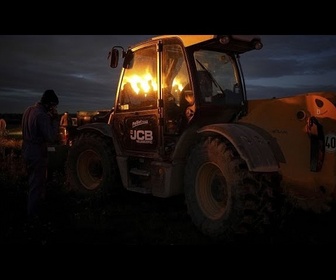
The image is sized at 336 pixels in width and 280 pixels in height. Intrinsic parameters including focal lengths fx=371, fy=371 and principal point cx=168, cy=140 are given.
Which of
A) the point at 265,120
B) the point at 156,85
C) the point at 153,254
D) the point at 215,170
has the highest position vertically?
the point at 156,85

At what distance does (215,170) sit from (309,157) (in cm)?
119

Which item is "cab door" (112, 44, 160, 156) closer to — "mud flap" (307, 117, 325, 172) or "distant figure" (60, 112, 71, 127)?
"mud flap" (307, 117, 325, 172)

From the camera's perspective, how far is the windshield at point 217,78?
5441mm

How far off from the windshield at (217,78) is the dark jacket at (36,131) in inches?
90.3

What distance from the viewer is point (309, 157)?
4.64 m

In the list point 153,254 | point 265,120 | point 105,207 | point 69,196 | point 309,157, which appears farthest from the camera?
point 69,196

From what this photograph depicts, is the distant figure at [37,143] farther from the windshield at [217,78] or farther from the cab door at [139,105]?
the windshield at [217,78]

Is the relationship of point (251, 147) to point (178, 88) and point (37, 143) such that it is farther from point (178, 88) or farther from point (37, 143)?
point (37, 143)

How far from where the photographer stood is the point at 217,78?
5609 millimetres

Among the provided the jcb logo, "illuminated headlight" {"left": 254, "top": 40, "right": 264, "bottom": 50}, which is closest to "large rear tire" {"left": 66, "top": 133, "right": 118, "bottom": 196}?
the jcb logo

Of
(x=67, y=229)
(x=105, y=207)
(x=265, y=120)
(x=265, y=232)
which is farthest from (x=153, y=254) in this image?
(x=105, y=207)

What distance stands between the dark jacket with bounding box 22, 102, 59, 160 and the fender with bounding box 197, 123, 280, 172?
93.5 inches

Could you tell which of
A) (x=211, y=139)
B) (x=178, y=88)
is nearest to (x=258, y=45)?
(x=178, y=88)
